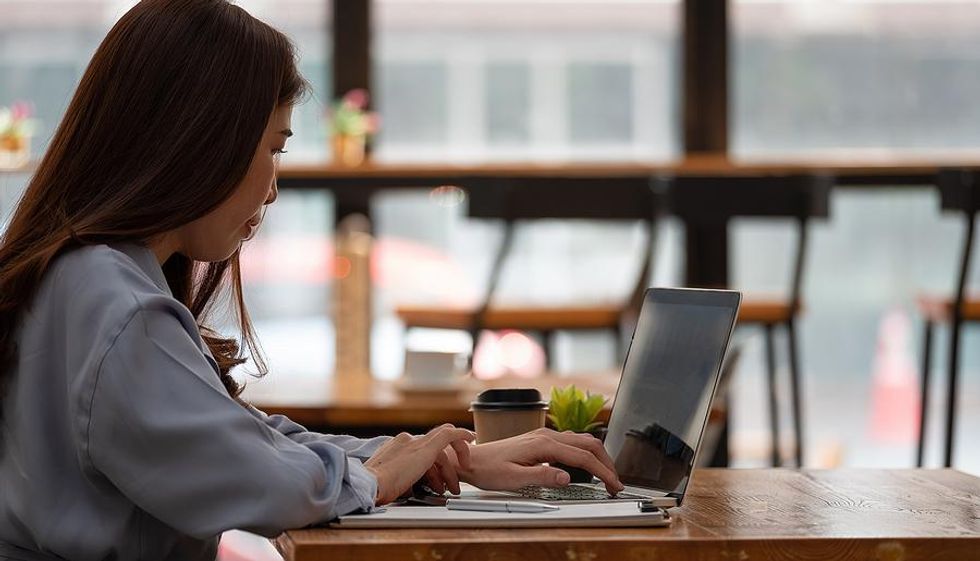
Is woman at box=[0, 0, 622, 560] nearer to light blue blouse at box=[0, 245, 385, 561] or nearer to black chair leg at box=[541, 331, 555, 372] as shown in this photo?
light blue blouse at box=[0, 245, 385, 561]

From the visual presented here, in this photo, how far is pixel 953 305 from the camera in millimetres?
4105

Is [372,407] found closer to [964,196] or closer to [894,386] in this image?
[964,196]

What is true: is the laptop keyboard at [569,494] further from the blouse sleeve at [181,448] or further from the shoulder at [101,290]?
the shoulder at [101,290]

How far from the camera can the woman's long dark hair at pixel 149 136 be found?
1.36 m

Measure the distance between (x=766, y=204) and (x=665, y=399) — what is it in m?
2.87

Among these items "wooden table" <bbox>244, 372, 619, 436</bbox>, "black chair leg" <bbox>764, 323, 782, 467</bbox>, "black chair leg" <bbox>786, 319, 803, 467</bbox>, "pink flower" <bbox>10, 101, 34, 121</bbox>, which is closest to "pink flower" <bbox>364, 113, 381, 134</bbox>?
"pink flower" <bbox>10, 101, 34, 121</bbox>

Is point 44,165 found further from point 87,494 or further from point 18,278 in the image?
point 87,494

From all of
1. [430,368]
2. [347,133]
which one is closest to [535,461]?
[430,368]

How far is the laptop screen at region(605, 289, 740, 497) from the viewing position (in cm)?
145

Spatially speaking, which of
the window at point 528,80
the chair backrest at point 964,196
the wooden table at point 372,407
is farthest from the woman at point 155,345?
the window at point 528,80

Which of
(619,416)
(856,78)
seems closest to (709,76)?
(856,78)

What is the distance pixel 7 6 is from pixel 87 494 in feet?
16.2

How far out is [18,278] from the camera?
136 cm

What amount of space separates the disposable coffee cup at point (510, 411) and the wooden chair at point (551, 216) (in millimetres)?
2694
